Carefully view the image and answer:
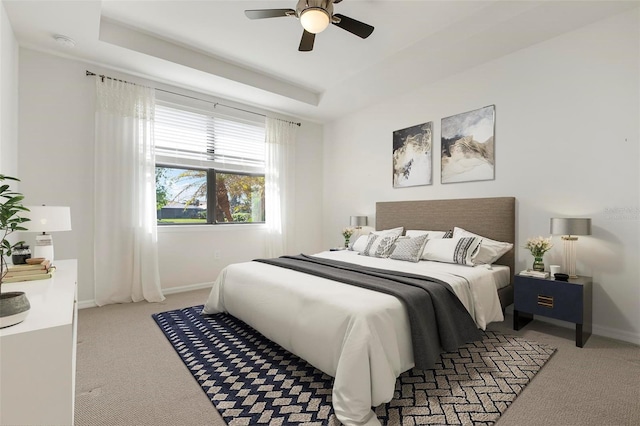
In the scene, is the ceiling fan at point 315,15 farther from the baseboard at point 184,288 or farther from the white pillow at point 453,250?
the baseboard at point 184,288

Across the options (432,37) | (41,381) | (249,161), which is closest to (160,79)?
(249,161)

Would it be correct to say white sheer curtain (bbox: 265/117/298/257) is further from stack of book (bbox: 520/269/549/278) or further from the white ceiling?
stack of book (bbox: 520/269/549/278)

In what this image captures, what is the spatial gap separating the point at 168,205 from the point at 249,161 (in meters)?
1.39

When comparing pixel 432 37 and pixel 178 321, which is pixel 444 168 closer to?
pixel 432 37

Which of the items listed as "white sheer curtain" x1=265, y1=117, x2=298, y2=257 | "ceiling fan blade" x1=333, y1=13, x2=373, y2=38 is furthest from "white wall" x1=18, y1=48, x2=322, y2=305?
"ceiling fan blade" x1=333, y1=13, x2=373, y2=38

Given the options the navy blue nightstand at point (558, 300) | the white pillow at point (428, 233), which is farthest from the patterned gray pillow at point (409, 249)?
the navy blue nightstand at point (558, 300)

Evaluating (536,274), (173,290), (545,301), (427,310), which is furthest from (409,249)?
(173,290)

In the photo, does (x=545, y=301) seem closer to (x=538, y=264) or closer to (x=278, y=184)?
(x=538, y=264)

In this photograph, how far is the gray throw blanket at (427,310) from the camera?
1.89m

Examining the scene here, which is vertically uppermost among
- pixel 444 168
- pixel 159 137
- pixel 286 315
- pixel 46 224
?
pixel 159 137

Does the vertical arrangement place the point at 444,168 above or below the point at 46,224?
above

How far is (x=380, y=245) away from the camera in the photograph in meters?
3.66

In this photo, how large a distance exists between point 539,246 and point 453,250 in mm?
754

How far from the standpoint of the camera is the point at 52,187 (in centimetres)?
330
